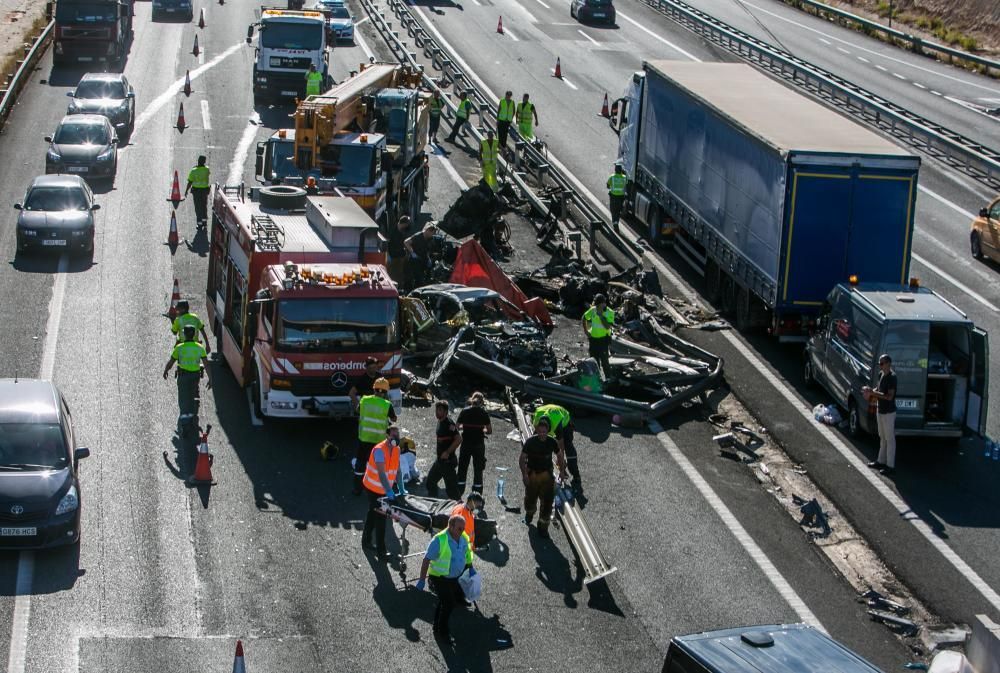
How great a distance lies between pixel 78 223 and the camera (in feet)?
96.7

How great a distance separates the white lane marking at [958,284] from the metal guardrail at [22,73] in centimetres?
2514

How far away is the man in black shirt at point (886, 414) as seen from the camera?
2055 cm

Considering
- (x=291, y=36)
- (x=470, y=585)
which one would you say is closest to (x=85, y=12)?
(x=291, y=36)

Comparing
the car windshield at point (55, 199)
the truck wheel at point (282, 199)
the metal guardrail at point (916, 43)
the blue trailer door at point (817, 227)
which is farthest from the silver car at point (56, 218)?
the metal guardrail at point (916, 43)

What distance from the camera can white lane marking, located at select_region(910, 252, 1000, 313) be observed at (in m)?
29.6

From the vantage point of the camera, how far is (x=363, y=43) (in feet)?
182

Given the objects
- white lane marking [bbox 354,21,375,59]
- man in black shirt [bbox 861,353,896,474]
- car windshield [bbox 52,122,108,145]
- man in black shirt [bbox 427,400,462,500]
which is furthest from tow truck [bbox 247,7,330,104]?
man in black shirt [bbox 427,400,462,500]

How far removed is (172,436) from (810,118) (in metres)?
13.4

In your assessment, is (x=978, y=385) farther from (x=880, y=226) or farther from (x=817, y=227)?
(x=817, y=227)

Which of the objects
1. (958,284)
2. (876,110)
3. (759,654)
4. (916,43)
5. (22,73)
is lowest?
(958,284)

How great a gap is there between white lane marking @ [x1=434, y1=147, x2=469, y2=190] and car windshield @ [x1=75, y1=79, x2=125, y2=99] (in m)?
9.29

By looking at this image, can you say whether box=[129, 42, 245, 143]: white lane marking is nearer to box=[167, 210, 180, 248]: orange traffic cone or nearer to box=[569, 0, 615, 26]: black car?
box=[167, 210, 180, 248]: orange traffic cone

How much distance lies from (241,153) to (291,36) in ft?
26.0

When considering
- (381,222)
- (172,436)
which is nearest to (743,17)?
(381,222)
